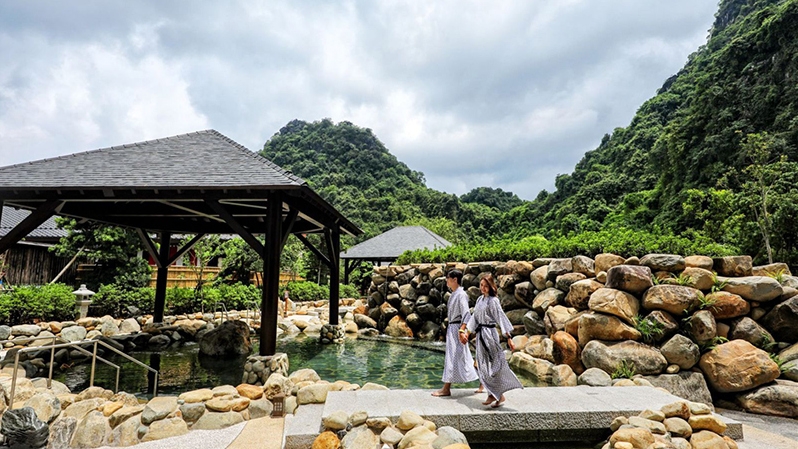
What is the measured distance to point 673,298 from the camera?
19.6 feet

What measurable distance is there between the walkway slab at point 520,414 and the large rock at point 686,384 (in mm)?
1302

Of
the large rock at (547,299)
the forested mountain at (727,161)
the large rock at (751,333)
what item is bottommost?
the large rock at (751,333)

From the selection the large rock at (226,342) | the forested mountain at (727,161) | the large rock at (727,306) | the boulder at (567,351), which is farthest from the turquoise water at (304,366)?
the forested mountain at (727,161)

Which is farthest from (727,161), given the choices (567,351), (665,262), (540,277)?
(567,351)

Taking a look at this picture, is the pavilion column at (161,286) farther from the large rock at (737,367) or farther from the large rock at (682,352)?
the large rock at (737,367)

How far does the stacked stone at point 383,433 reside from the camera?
11.1ft

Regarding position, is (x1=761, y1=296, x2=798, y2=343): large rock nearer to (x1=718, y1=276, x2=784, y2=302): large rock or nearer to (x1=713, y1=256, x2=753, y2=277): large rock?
(x1=718, y1=276, x2=784, y2=302): large rock

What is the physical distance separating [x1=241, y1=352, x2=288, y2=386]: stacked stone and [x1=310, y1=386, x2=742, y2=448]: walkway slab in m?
1.79

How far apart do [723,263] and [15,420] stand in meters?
9.34

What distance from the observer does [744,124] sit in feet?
67.5

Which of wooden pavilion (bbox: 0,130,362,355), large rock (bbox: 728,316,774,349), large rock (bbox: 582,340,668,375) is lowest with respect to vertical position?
large rock (bbox: 582,340,668,375)

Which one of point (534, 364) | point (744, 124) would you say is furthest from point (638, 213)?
point (534, 364)

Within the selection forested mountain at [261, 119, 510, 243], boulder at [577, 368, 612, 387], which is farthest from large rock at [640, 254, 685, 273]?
forested mountain at [261, 119, 510, 243]

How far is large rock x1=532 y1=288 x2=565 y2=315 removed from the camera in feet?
25.4
